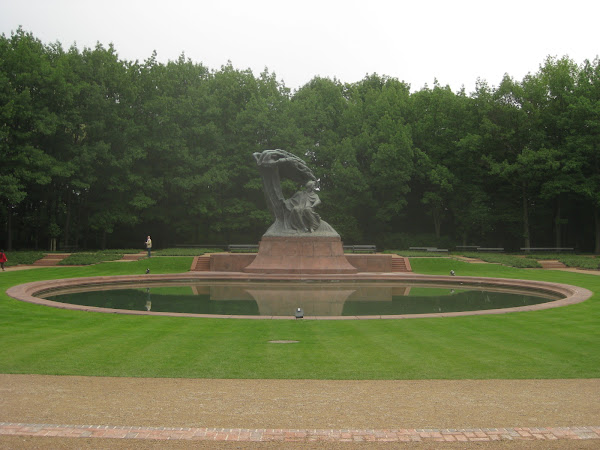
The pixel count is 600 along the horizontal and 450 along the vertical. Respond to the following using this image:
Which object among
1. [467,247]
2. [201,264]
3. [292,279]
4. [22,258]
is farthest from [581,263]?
[22,258]

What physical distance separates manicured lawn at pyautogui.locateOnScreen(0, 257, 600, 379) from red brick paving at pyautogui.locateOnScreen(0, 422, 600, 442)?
2638 mm

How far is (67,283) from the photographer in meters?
24.4

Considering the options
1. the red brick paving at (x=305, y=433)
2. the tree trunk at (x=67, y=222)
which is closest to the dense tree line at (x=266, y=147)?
the tree trunk at (x=67, y=222)

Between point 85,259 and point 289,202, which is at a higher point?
point 289,202

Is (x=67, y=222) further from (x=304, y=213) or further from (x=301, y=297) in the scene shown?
(x=301, y=297)

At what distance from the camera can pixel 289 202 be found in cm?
3312

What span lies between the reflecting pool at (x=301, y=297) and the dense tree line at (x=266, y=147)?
21899 millimetres

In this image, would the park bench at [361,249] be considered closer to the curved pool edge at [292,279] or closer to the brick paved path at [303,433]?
the curved pool edge at [292,279]

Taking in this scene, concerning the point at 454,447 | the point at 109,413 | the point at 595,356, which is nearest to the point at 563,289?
the point at 595,356

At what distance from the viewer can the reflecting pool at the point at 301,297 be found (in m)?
18.5

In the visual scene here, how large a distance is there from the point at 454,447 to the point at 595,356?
20.9 feet

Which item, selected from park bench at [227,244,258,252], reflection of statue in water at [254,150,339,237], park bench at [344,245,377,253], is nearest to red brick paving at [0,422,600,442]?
reflection of statue in water at [254,150,339,237]

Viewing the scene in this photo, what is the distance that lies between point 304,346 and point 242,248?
3253 centimetres

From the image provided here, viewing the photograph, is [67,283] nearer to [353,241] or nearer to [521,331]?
[521,331]
